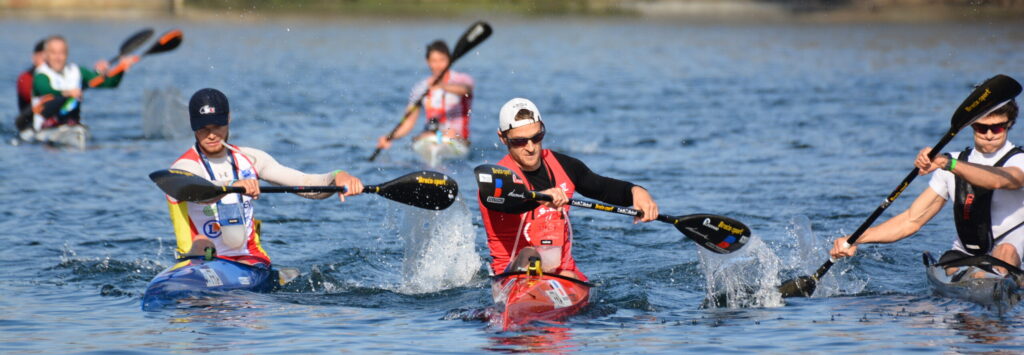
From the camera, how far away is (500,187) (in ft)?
26.4

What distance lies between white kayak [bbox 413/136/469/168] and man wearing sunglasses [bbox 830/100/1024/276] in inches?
337

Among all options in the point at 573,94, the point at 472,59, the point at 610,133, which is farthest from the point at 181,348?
the point at 472,59

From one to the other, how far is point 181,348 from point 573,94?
21.1 metres

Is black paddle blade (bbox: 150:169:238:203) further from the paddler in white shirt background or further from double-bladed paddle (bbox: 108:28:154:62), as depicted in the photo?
double-bladed paddle (bbox: 108:28:154:62)

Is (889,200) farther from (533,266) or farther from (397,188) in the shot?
(397,188)

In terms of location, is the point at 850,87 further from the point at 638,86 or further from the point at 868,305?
the point at 868,305

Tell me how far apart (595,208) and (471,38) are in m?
8.45

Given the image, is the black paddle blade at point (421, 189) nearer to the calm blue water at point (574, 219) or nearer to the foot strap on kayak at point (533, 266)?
the calm blue water at point (574, 219)

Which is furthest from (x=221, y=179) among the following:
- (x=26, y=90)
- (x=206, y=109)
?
(x=26, y=90)

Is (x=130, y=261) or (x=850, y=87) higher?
(x=850, y=87)

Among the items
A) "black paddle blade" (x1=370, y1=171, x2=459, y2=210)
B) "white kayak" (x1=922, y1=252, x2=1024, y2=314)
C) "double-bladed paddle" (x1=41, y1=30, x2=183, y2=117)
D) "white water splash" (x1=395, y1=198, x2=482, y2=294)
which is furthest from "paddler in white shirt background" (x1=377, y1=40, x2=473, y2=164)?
"white kayak" (x1=922, y1=252, x2=1024, y2=314)

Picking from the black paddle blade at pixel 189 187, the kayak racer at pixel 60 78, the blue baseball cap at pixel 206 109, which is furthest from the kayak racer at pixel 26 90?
the black paddle blade at pixel 189 187

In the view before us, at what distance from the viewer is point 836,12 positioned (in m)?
65.0

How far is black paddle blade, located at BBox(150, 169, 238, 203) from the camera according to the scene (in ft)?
27.9
